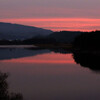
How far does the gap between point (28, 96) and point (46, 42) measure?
416ft

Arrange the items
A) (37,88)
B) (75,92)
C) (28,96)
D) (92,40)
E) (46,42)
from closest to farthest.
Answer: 1. (28,96)
2. (75,92)
3. (37,88)
4. (92,40)
5. (46,42)

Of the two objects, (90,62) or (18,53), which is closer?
(90,62)

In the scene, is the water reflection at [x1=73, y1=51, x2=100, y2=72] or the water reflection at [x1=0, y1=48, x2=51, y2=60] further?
the water reflection at [x1=0, y1=48, x2=51, y2=60]

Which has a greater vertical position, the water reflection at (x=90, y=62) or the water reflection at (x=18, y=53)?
the water reflection at (x=90, y=62)

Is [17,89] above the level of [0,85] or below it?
below

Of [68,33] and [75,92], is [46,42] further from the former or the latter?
[75,92]

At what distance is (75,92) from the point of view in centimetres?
1291

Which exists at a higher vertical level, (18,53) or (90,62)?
(90,62)

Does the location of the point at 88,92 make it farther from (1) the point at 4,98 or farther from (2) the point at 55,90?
(1) the point at 4,98

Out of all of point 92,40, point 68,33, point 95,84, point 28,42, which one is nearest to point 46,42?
point 28,42

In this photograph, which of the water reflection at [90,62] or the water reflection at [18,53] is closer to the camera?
the water reflection at [90,62]

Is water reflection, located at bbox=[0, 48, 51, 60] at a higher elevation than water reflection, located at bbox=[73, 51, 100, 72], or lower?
lower

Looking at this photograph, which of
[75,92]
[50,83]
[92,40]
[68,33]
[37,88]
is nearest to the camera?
[75,92]

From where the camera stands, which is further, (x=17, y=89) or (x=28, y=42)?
(x=28, y=42)
